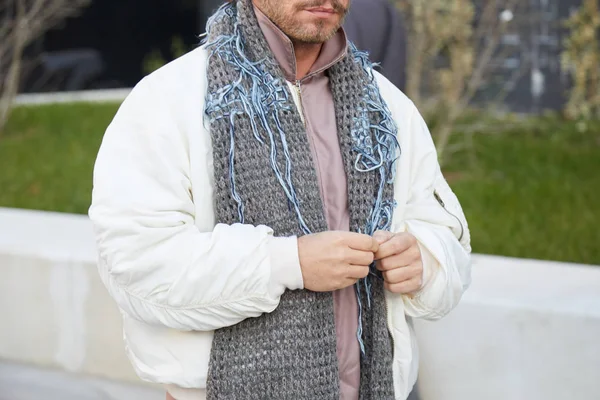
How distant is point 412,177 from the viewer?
2.26 meters

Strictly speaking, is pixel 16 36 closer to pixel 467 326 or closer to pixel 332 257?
pixel 467 326

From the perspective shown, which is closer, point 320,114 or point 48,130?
point 320,114

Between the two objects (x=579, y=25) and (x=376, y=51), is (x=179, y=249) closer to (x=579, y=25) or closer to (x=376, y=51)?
(x=376, y=51)

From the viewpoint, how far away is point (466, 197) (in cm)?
572

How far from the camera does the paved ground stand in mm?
4148

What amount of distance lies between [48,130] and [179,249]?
6.92 metres

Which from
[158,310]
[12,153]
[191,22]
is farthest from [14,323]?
[191,22]

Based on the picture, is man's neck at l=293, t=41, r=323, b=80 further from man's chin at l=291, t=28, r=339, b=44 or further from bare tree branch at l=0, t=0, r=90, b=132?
bare tree branch at l=0, t=0, r=90, b=132

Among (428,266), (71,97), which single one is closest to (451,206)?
(428,266)

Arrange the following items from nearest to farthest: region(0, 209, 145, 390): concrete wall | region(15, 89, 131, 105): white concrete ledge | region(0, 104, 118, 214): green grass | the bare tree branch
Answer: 1. region(0, 209, 145, 390): concrete wall
2. region(0, 104, 118, 214): green grass
3. the bare tree branch
4. region(15, 89, 131, 105): white concrete ledge

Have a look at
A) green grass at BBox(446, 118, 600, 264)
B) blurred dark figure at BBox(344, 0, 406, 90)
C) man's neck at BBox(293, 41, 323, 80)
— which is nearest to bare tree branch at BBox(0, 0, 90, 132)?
green grass at BBox(446, 118, 600, 264)

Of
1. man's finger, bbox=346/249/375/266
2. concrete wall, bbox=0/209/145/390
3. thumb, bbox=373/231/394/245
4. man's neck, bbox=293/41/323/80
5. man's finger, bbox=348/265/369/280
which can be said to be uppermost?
man's neck, bbox=293/41/323/80

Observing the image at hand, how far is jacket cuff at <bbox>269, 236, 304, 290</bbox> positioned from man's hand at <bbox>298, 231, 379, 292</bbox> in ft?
0.04

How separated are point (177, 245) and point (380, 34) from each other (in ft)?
5.26
